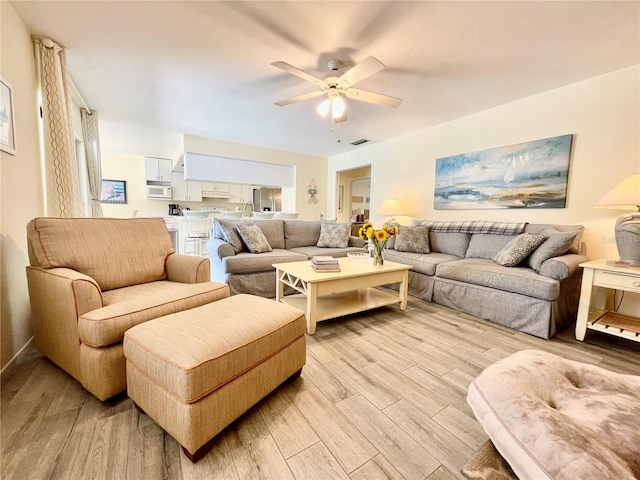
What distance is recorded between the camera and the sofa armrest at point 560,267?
6.75 ft

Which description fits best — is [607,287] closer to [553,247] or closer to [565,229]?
[553,247]

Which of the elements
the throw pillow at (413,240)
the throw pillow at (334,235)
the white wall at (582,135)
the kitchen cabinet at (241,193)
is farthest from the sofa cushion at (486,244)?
the kitchen cabinet at (241,193)

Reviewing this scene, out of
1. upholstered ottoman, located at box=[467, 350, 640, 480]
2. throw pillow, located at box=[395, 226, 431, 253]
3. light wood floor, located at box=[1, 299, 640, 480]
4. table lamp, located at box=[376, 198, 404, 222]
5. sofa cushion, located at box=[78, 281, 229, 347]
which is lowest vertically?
light wood floor, located at box=[1, 299, 640, 480]

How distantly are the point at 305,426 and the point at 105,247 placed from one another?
66.0 inches

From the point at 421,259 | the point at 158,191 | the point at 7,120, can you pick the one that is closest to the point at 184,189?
the point at 158,191

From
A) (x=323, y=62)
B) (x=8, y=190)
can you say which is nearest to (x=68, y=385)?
(x=8, y=190)

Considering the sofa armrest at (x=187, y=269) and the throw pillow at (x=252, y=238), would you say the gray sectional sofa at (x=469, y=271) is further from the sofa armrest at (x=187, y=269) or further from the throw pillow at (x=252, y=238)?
the sofa armrest at (x=187, y=269)

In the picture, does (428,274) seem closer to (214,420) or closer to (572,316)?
(572,316)

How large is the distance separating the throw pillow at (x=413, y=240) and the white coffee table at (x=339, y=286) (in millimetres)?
894

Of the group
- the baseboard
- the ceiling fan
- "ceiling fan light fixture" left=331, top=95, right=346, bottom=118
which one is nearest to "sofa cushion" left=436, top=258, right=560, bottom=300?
the ceiling fan

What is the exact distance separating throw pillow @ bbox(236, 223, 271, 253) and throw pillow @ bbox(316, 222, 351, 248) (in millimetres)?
892

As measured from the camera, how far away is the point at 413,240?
11.3 ft

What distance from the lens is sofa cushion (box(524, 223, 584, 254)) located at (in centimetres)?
240

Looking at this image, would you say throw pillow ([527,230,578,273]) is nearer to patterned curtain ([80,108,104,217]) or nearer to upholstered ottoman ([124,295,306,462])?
upholstered ottoman ([124,295,306,462])
